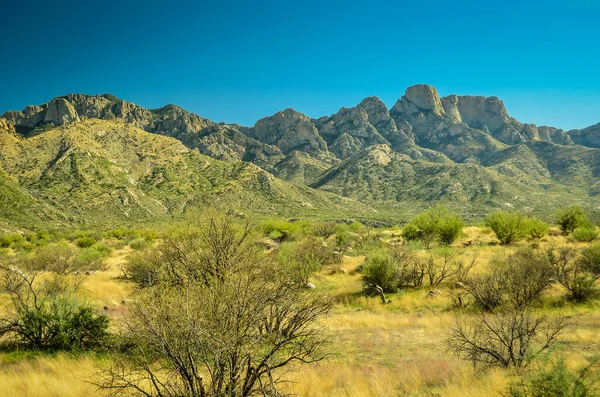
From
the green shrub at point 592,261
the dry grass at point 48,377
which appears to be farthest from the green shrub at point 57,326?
the green shrub at point 592,261

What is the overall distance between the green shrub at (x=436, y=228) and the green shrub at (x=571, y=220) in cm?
1184

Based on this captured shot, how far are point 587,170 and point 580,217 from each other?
14299 cm

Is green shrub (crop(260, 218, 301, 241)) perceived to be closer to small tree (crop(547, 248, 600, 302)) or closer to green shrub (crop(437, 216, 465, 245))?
green shrub (crop(437, 216, 465, 245))

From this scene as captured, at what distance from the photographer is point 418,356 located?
31.7ft

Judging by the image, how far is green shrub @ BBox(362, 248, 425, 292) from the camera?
60.1 ft

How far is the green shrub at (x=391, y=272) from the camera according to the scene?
18.3 metres

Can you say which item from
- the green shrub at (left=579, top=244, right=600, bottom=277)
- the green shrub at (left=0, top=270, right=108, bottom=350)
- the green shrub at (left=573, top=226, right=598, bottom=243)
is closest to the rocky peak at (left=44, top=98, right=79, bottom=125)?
the green shrub at (left=0, top=270, right=108, bottom=350)

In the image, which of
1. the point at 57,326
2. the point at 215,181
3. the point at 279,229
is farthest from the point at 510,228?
the point at 215,181

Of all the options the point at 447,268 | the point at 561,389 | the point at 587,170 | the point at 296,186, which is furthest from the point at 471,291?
the point at 587,170

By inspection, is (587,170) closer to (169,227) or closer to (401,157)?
(401,157)

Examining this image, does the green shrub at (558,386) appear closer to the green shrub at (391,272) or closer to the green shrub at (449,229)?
the green shrub at (391,272)

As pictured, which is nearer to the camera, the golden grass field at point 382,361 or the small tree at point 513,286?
the golden grass field at point 382,361

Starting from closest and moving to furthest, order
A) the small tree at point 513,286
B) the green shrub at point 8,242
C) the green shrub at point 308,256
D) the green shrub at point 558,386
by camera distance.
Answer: the green shrub at point 558,386, the small tree at point 513,286, the green shrub at point 308,256, the green shrub at point 8,242

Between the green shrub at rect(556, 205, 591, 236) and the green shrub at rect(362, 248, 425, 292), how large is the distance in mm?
25194
